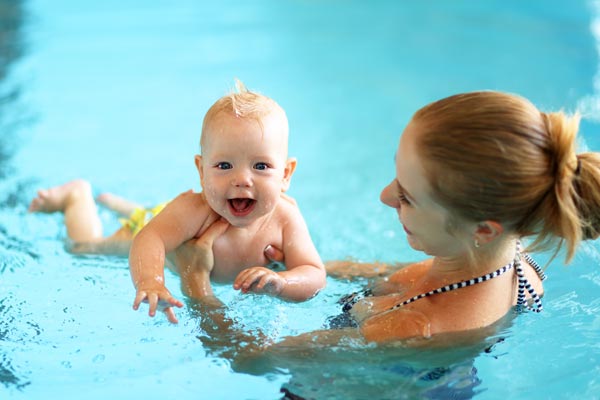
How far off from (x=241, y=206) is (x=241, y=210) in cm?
1

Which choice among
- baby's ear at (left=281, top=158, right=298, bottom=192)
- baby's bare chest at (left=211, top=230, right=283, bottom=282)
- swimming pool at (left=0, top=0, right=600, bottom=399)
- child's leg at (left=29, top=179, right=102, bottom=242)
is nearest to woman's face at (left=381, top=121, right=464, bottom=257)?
swimming pool at (left=0, top=0, right=600, bottom=399)

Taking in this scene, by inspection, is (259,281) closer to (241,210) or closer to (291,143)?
(241,210)

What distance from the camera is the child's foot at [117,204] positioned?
3.24 m

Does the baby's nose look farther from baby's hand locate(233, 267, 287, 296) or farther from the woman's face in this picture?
the woman's face

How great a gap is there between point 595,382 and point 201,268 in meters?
1.11

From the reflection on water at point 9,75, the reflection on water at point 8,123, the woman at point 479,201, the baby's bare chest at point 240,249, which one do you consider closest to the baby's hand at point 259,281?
the woman at point 479,201

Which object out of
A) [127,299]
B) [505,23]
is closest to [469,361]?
[127,299]

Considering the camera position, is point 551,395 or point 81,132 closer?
point 551,395

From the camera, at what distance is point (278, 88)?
4855 mm

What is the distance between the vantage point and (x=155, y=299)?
6.04 feet

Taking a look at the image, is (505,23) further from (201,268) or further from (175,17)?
(201,268)

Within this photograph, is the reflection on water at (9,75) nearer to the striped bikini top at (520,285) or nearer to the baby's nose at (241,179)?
the baby's nose at (241,179)

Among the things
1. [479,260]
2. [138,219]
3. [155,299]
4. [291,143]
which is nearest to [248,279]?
[155,299]

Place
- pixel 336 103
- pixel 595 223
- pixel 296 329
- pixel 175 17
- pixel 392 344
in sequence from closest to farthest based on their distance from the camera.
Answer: pixel 595 223
pixel 392 344
pixel 296 329
pixel 336 103
pixel 175 17
